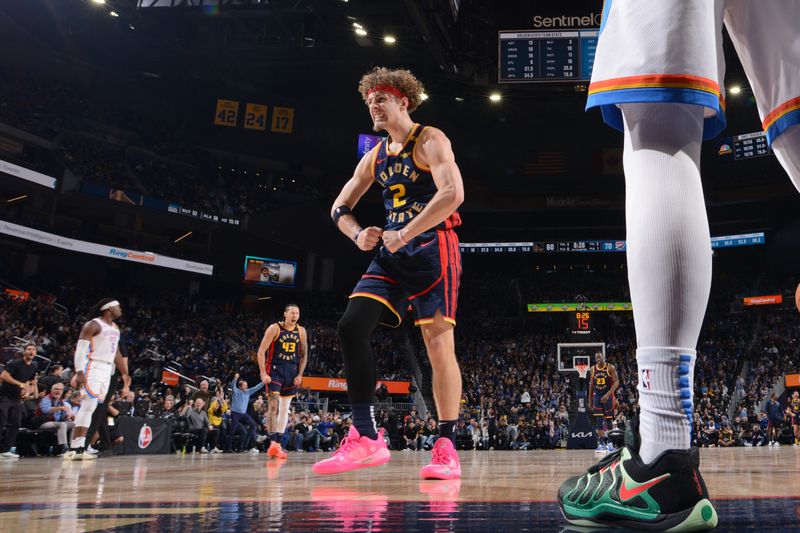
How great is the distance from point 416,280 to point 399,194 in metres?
0.56

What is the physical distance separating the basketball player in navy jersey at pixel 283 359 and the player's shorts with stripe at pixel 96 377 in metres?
1.73

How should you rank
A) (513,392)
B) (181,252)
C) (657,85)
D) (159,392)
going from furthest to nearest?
(181,252)
(513,392)
(159,392)
(657,85)

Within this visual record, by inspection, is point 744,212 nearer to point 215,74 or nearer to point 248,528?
point 215,74

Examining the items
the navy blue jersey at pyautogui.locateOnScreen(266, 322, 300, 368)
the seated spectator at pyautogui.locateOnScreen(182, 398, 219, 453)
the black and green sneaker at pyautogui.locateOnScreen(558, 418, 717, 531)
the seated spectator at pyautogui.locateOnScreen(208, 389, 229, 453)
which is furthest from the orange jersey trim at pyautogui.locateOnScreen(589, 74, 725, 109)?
the seated spectator at pyautogui.locateOnScreen(208, 389, 229, 453)

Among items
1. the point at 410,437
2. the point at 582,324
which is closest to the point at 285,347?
the point at 410,437

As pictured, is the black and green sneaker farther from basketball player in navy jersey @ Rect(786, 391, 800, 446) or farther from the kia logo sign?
basketball player in navy jersey @ Rect(786, 391, 800, 446)

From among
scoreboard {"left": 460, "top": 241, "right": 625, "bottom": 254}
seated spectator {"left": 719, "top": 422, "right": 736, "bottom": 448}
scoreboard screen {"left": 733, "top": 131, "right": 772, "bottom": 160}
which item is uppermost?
scoreboard screen {"left": 733, "top": 131, "right": 772, "bottom": 160}

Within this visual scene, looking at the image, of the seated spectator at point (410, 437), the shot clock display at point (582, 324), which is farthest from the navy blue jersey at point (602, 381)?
the shot clock display at point (582, 324)

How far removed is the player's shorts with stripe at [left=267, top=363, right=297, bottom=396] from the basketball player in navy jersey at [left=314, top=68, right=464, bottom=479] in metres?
4.57

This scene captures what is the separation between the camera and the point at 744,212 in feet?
92.6

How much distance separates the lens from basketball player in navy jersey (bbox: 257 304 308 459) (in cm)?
782

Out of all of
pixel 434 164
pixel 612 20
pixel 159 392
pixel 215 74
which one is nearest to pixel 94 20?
pixel 215 74

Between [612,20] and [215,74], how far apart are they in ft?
86.7

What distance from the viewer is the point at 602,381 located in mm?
10977
